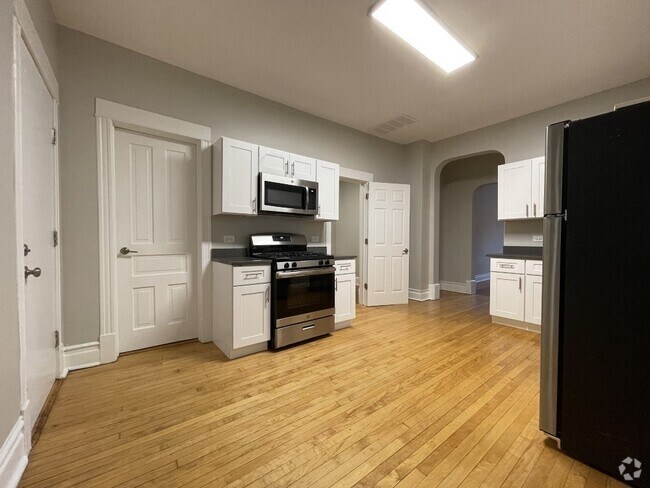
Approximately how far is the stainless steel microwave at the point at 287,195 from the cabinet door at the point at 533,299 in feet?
8.92

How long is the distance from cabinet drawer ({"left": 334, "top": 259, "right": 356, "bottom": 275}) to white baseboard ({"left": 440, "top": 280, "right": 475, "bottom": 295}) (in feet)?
11.3

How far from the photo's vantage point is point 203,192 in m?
2.88

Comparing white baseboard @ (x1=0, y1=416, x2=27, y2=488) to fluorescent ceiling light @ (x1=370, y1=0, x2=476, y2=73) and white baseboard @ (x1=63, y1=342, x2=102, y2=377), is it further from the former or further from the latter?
fluorescent ceiling light @ (x1=370, y1=0, x2=476, y2=73)

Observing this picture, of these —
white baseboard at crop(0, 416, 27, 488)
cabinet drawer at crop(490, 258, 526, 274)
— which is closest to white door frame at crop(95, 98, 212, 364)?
white baseboard at crop(0, 416, 27, 488)

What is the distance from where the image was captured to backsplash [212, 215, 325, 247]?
2986mm

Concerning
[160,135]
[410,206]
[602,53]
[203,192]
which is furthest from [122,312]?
[602,53]

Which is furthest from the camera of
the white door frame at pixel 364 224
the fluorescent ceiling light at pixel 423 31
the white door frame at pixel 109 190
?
the white door frame at pixel 364 224

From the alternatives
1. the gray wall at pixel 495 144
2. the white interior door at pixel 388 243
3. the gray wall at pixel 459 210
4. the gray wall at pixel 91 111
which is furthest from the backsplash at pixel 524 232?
the gray wall at pixel 91 111

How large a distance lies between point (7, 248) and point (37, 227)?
0.64 metres

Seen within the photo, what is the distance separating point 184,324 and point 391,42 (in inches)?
133

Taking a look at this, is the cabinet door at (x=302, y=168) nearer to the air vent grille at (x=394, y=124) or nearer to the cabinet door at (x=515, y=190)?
the air vent grille at (x=394, y=124)

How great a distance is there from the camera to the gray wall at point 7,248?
3.89ft

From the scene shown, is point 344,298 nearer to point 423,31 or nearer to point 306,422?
point 306,422

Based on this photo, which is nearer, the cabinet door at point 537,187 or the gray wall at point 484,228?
the cabinet door at point 537,187
